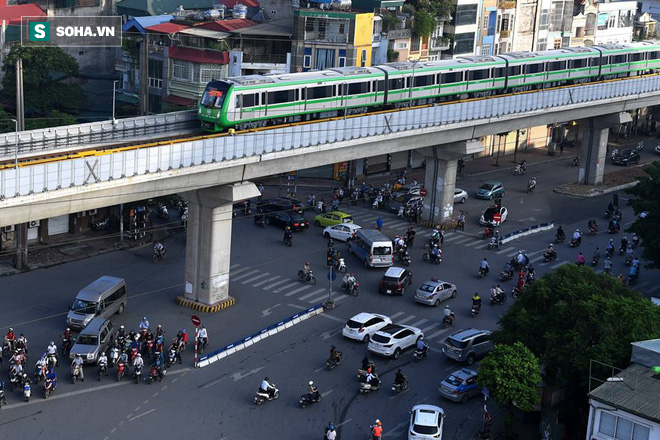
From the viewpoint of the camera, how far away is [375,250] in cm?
6581

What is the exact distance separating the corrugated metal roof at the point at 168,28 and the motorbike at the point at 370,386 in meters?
47.5

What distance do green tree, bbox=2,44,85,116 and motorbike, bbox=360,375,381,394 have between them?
5378 cm

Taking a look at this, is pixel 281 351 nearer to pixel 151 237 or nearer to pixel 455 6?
pixel 151 237

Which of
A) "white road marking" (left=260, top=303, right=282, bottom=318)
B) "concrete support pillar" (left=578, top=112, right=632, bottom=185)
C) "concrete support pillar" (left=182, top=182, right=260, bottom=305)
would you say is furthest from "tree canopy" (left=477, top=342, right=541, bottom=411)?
"concrete support pillar" (left=578, top=112, right=632, bottom=185)

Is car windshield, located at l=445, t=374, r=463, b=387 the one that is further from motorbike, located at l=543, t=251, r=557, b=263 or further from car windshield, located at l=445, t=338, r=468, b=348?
motorbike, located at l=543, t=251, r=557, b=263

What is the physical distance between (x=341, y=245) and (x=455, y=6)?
125ft

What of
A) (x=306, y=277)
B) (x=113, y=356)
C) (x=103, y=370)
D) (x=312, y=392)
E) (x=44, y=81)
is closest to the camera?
(x=312, y=392)

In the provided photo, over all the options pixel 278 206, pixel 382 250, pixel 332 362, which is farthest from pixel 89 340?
pixel 278 206

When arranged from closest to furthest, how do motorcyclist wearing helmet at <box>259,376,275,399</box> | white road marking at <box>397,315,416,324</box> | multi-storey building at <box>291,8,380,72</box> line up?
motorcyclist wearing helmet at <box>259,376,275,399</box> → white road marking at <box>397,315,416,324</box> → multi-storey building at <box>291,8,380,72</box>

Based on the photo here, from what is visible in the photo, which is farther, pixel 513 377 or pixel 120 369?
pixel 120 369

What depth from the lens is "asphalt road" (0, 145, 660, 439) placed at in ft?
149

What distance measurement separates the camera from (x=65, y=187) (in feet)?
151

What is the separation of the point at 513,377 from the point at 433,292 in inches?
657

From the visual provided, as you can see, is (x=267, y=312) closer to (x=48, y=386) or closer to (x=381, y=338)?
(x=381, y=338)
